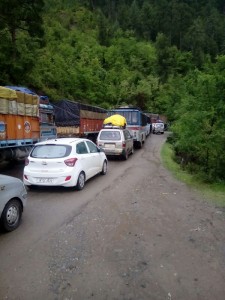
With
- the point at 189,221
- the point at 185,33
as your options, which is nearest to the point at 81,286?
the point at 189,221

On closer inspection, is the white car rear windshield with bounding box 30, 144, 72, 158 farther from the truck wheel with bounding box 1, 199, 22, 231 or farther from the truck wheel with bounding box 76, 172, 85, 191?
the truck wheel with bounding box 1, 199, 22, 231

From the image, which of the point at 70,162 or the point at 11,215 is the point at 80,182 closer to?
the point at 70,162

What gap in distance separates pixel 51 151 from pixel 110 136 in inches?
303

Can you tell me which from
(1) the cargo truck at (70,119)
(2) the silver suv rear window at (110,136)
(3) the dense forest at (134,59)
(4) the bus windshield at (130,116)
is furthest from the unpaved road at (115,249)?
(4) the bus windshield at (130,116)

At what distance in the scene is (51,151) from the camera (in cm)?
1002

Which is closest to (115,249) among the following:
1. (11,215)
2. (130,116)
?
(11,215)

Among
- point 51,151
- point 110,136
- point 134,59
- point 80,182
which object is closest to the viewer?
point 51,151

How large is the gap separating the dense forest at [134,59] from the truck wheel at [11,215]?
7341 mm

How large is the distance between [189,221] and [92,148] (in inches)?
217

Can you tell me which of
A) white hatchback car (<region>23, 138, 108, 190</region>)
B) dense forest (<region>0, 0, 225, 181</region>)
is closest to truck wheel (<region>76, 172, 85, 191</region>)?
white hatchback car (<region>23, 138, 108, 190</region>)

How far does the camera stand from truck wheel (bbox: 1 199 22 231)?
642 cm

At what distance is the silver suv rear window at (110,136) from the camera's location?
1734 cm

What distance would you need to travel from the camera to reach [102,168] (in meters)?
12.9

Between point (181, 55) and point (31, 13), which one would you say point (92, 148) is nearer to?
point (31, 13)
